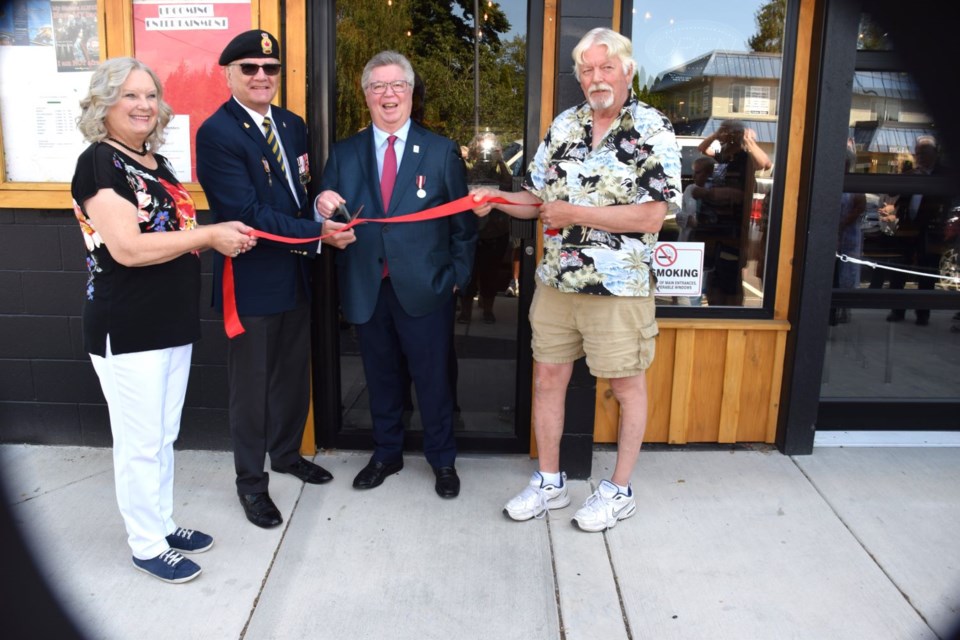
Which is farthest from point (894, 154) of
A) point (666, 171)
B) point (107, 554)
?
point (107, 554)

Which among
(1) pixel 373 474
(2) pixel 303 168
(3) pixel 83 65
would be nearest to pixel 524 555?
(1) pixel 373 474

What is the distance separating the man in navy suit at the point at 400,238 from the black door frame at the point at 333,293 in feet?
1.01

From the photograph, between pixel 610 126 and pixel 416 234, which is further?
pixel 416 234

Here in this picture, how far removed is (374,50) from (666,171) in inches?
59.9

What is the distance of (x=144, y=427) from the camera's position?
7.93ft

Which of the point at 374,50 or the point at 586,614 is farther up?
the point at 374,50

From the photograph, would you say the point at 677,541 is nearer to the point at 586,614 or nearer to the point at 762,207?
the point at 586,614

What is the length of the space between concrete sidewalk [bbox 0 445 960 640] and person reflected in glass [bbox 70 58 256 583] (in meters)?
0.26

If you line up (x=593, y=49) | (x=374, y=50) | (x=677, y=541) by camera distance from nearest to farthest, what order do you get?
1. (x=593, y=49)
2. (x=677, y=541)
3. (x=374, y=50)

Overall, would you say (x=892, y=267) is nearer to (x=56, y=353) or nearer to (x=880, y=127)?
(x=880, y=127)

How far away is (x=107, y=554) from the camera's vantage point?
270cm

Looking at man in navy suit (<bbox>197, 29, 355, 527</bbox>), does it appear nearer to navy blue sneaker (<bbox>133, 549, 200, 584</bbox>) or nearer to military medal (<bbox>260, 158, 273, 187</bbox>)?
military medal (<bbox>260, 158, 273, 187</bbox>)

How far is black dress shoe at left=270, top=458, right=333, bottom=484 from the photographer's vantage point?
327 cm

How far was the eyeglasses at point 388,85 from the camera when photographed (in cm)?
288
